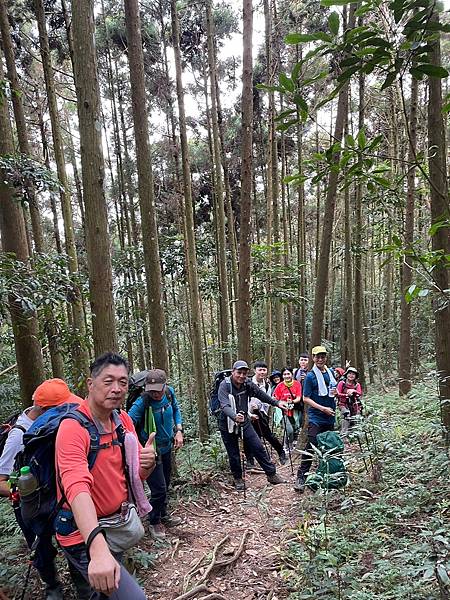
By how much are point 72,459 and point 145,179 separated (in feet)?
13.6

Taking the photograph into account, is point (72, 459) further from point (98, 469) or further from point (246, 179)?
point (246, 179)

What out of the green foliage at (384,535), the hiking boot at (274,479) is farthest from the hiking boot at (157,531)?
the hiking boot at (274,479)

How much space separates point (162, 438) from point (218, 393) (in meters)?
1.19

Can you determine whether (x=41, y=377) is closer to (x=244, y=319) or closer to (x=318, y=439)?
(x=244, y=319)

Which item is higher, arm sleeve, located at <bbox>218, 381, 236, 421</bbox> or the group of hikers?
the group of hikers

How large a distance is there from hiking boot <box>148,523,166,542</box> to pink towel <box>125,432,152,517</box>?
252 centimetres

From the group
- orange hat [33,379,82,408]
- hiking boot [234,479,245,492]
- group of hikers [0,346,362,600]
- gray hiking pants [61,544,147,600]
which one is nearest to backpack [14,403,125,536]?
group of hikers [0,346,362,600]

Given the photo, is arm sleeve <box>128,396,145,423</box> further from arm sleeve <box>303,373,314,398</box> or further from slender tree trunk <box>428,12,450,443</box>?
slender tree trunk <box>428,12,450,443</box>

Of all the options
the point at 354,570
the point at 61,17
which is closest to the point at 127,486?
the point at 354,570

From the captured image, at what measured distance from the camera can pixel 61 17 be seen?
9938 mm

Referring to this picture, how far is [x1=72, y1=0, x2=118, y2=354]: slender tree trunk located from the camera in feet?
12.2

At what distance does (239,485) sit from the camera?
6250 millimetres

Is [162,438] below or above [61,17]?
below

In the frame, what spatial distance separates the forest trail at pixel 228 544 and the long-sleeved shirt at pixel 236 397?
3.18ft
